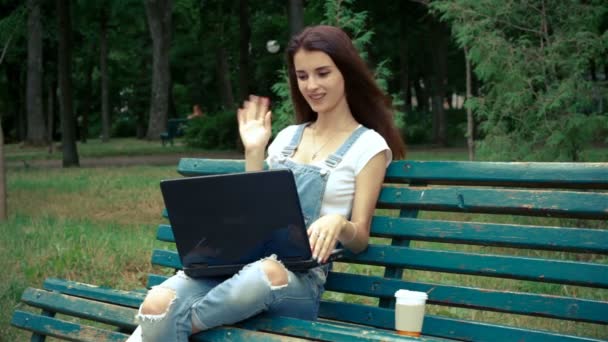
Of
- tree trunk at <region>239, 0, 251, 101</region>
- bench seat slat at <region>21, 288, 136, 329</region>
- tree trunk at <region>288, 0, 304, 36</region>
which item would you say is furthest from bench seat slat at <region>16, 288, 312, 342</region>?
tree trunk at <region>239, 0, 251, 101</region>

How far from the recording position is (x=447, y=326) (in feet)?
11.9

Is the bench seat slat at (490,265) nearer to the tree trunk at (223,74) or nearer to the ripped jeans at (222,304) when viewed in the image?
the ripped jeans at (222,304)

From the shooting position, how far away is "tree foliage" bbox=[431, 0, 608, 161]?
1130 cm

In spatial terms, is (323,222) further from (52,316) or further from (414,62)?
(414,62)

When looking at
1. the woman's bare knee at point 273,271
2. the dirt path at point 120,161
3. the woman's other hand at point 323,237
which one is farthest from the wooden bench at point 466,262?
the dirt path at point 120,161

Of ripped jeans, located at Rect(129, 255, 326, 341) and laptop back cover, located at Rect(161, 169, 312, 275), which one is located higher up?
laptop back cover, located at Rect(161, 169, 312, 275)

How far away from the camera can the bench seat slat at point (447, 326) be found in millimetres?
3305

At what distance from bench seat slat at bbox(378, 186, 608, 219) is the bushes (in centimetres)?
2577

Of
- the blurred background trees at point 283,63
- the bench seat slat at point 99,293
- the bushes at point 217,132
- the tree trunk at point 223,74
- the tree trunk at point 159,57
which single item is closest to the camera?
the bench seat slat at point 99,293

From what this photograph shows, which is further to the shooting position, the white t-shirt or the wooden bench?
the white t-shirt

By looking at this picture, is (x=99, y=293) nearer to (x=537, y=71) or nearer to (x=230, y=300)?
(x=230, y=300)

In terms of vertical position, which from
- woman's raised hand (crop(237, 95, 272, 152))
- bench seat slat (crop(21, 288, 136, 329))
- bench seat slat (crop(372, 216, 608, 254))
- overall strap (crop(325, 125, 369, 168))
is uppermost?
woman's raised hand (crop(237, 95, 272, 152))

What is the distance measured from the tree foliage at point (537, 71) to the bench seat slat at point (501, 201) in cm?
754

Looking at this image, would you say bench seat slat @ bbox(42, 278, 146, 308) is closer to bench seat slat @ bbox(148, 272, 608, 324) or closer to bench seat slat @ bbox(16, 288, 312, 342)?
bench seat slat @ bbox(16, 288, 312, 342)
